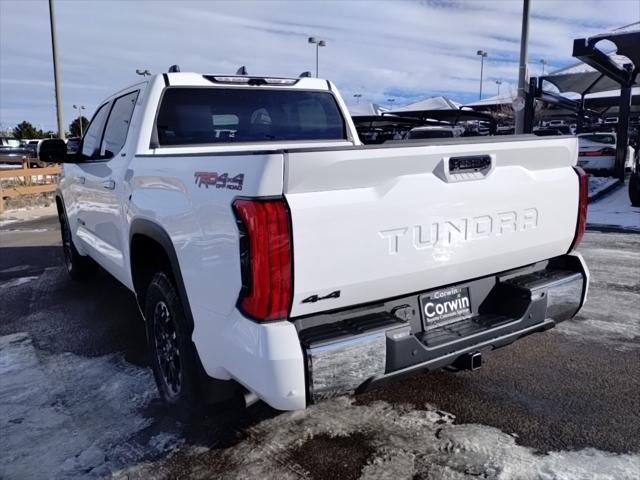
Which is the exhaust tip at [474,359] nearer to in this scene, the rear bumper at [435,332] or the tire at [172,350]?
the rear bumper at [435,332]

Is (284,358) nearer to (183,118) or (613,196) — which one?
(183,118)

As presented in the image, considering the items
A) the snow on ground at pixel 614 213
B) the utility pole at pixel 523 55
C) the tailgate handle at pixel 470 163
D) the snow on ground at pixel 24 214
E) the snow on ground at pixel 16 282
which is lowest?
the snow on ground at pixel 24 214

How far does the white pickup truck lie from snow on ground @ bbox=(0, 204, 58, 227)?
10731 millimetres

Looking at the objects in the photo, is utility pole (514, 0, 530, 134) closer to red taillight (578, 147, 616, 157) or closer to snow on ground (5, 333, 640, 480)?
red taillight (578, 147, 616, 157)

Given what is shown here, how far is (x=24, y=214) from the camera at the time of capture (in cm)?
1406

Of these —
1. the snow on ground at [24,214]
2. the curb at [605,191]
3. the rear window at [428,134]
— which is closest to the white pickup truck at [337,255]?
the snow on ground at [24,214]

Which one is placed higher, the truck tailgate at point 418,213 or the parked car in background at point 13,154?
the truck tailgate at point 418,213

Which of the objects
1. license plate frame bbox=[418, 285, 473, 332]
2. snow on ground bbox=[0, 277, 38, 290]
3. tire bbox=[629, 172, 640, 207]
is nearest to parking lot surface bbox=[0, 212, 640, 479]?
license plate frame bbox=[418, 285, 473, 332]

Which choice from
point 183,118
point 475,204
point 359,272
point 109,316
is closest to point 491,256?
point 475,204

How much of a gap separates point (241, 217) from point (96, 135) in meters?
3.47

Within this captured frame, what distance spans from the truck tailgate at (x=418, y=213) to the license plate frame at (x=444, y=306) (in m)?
0.07

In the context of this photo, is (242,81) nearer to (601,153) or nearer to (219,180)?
(219,180)

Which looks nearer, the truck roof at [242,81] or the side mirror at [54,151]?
the truck roof at [242,81]

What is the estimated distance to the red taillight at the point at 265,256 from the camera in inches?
87.0
